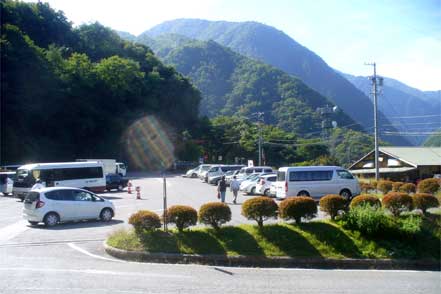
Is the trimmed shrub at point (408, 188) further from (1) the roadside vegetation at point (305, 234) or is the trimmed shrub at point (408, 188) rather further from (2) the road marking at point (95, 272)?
(2) the road marking at point (95, 272)

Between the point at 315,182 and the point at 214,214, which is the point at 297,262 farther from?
the point at 315,182

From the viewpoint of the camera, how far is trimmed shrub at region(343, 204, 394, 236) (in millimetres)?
13500

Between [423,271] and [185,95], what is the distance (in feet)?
303

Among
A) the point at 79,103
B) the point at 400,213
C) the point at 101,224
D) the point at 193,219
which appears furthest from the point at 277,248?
the point at 79,103

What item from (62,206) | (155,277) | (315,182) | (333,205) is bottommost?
(155,277)

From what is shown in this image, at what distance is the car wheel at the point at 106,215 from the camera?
64.2ft

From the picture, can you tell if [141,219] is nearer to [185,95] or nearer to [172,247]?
[172,247]

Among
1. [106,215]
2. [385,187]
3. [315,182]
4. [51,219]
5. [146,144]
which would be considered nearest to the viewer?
[51,219]

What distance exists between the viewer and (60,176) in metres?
31.4

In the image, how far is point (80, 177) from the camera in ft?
106

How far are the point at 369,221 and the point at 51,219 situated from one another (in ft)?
39.3

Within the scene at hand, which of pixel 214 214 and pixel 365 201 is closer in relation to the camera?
pixel 214 214

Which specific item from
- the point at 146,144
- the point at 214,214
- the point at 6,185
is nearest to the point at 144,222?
the point at 214,214

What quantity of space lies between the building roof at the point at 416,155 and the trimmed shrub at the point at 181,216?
39.5 metres
